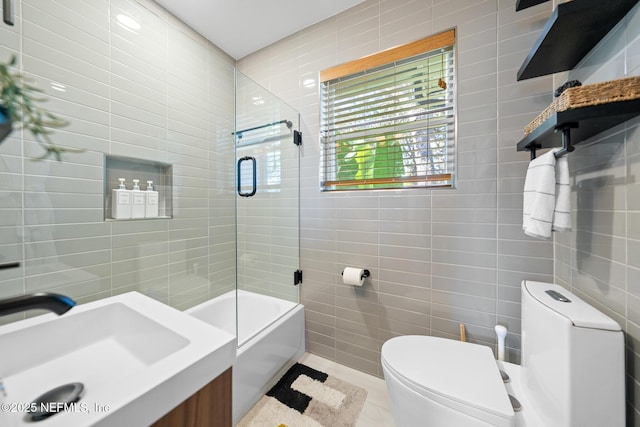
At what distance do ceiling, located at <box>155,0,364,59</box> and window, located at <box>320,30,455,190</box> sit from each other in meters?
0.41

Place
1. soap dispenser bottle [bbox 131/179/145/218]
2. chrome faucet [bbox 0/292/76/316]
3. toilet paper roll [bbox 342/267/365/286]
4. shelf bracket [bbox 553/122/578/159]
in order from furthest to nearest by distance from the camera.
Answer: toilet paper roll [bbox 342/267/365/286], soap dispenser bottle [bbox 131/179/145/218], shelf bracket [bbox 553/122/578/159], chrome faucet [bbox 0/292/76/316]

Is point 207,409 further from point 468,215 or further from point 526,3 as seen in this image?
point 526,3

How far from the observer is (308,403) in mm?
1347

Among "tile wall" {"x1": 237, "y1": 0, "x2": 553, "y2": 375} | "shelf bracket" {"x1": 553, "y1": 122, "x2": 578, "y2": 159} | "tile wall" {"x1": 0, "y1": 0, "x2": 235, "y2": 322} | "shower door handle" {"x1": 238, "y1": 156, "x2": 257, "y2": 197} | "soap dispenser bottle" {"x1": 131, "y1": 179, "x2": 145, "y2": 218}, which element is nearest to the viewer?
"shelf bracket" {"x1": 553, "y1": 122, "x2": 578, "y2": 159}

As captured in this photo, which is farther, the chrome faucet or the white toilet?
the white toilet

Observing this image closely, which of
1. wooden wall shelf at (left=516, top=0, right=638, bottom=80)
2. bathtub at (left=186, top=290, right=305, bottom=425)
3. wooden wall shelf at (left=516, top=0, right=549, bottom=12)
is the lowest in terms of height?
bathtub at (left=186, top=290, right=305, bottom=425)

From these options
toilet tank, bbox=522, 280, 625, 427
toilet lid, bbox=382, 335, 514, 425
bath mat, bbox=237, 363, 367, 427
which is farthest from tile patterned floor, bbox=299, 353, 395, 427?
toilet tank, bbox=522, 280, 625, 427

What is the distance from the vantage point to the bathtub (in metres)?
1.28

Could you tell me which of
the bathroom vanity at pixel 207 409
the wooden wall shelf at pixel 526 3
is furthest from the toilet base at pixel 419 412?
the wooden wall shelf at pixel 526 3

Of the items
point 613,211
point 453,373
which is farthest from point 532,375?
point 613,211

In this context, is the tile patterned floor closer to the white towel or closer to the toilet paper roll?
the toilet paper roll

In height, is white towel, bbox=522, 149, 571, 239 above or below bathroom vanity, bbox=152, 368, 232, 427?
above

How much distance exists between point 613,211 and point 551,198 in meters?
0.15

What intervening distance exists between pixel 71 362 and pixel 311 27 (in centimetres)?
235
